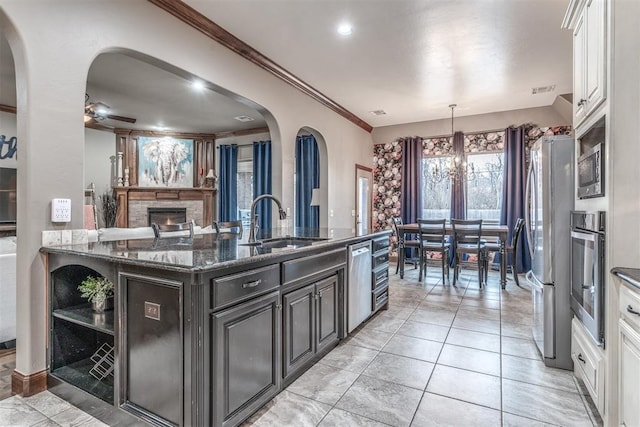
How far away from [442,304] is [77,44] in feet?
13.7

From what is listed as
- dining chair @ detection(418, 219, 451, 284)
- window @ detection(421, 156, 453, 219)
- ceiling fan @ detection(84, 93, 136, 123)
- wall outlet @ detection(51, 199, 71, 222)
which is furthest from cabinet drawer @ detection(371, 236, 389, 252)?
ceiling fan @ detection(84, 93, 136, 123)

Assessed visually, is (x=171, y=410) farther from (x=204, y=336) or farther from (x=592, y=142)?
(x=592, y=142)

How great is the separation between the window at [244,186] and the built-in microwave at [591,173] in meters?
6.33

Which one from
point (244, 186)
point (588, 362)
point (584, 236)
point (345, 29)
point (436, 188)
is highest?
point (345, 29)

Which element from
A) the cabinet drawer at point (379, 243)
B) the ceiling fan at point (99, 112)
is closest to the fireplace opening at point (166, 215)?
the ceiling fan at point (99, 112)

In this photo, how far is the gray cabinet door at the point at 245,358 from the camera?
60.9 inches

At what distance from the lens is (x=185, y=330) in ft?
4.81

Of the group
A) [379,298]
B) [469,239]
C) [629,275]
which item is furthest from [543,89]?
[629,275]

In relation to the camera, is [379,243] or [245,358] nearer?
[245,358]

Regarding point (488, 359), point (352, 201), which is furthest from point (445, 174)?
point (488, 359)

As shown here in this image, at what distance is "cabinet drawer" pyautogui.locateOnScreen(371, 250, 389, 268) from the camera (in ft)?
11.1

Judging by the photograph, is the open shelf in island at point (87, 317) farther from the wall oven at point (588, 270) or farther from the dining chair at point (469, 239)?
the dining chair at point (469, 239)

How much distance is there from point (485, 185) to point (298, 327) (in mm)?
5491

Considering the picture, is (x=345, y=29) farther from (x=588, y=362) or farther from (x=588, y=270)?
(x=588, y=362)
